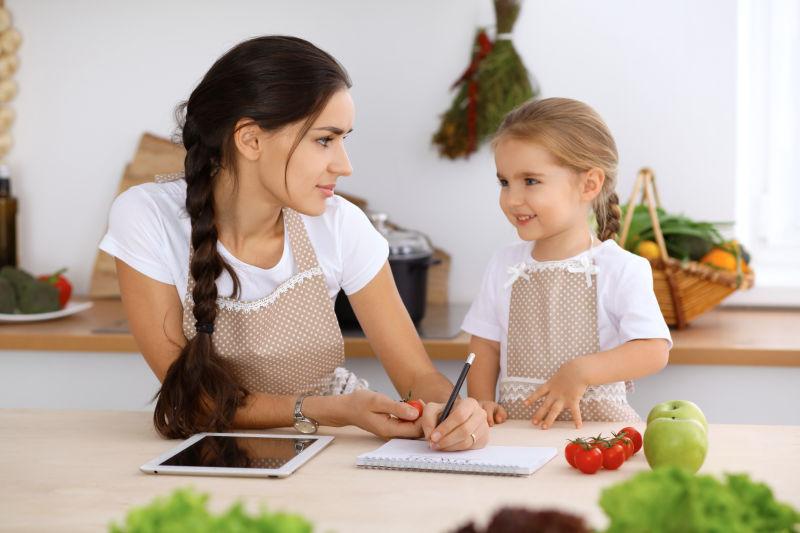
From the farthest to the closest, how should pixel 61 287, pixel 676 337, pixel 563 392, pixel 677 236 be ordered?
pixel 61 287
pixel 677 236
pixel 676 337
pixel 563 392

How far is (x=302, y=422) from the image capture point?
156 centimetres

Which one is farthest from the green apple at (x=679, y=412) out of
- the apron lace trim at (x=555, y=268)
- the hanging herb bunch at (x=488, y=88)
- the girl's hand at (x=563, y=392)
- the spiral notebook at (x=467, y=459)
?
the hanging herb bunch at (x=488, y=88)

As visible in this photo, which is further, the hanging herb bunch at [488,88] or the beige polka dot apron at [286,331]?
the hanging herb bunch at [488,88]

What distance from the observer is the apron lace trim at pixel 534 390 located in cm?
182

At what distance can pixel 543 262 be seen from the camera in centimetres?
191

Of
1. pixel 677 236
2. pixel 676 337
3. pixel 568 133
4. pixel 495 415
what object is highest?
pixel 568 133

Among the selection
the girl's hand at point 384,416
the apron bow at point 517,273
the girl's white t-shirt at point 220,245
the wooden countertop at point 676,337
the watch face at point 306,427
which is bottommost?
the wooden countertop at point 676,337

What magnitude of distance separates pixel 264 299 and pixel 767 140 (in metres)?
1.68

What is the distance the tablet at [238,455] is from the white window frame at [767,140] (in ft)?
5.76

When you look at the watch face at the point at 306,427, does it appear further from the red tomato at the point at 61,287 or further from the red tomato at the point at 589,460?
the red tomato at the point at 61,287

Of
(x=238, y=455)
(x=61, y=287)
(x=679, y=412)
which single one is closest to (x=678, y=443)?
(x=679, y=412)

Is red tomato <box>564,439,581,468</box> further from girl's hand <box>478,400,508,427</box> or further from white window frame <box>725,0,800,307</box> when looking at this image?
white window frame <box>725,0,800,307</box>

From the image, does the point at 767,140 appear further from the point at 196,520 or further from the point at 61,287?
the point at 196,520

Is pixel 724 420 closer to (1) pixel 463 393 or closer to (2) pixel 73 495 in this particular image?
(1) pixel 463 393
